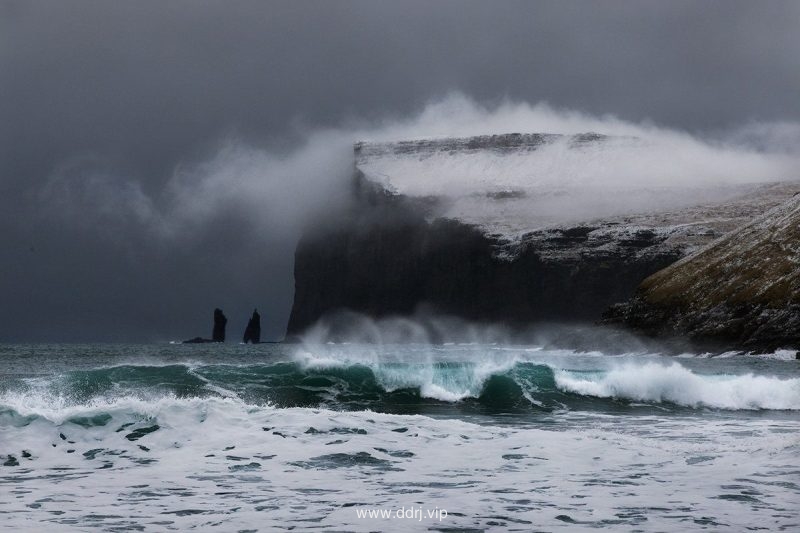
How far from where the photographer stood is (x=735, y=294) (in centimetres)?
13000

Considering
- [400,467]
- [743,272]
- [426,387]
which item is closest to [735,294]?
[743,272]

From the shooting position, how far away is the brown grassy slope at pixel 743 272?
4875 inches

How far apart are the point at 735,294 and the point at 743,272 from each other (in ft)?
22.8

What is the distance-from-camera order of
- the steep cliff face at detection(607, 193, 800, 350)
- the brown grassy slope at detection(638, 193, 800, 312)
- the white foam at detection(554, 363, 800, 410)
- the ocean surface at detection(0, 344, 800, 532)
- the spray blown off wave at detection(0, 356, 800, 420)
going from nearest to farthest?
the ocean surface at detection(0, 344, 800, 532) → the white foam at detection(554, 363, 800, 410) → the spray blown off wave at detection(0, 356, 800, 420) → the steep cliff face at detection(607, 193, 800, 350) → the brown grassy slope at detection(638, 193, 800, 312)

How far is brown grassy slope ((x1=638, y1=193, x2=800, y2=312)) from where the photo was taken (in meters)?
124

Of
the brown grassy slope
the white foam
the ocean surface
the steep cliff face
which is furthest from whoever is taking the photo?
the brown grassy slope

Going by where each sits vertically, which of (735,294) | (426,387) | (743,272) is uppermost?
(743,272)

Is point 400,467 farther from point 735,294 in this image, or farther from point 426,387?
point 735,294

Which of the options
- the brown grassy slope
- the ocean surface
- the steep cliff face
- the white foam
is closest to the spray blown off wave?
the white foam

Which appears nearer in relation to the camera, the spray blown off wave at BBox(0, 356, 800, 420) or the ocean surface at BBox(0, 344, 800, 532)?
the ocean surface at BBox(0, 344, 800, 532)

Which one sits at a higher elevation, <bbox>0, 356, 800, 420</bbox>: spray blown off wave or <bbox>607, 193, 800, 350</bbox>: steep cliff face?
<bbox>607, 193, 800, 350</bbox>: steep cliff face

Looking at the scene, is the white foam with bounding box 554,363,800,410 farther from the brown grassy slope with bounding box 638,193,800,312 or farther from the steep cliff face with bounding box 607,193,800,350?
the brown grassy slope with bounding box 638,193,800,312

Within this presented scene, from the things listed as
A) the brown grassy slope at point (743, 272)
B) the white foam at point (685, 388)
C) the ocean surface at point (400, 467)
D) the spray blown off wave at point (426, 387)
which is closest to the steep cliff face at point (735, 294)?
the brown grassy slope at point (743, 272)

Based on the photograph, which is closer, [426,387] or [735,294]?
[426,387]
